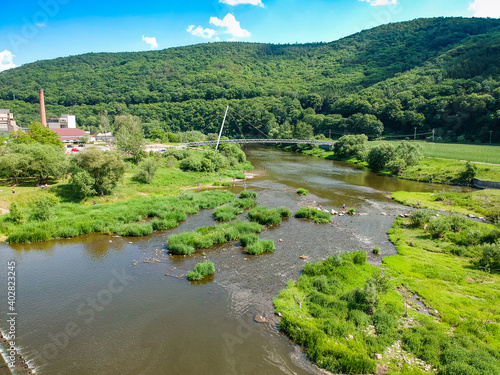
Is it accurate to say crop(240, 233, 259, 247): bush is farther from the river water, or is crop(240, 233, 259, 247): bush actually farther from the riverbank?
the riverbank

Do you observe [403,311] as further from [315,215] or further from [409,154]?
[409,154]

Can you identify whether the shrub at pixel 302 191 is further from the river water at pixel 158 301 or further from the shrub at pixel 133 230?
the shrub at pixel 133 230

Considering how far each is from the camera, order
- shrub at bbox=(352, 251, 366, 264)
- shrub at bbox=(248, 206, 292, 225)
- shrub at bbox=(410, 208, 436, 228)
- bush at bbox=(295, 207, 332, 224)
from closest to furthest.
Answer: shrub at bbox=(352, 251, 366, 264), shrub at bbox=(410, 208, 436, 228), shrub at bbox=(248, 206, 292, 225), bush at bbox=(295, 207, 332, 224)

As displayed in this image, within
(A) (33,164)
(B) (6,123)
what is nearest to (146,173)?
(A) (33,164)

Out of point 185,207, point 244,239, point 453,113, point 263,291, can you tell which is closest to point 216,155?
point 185,207

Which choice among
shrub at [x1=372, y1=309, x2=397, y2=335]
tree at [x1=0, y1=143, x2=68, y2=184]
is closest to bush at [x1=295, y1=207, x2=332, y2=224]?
shrub at [x1=372, y1=309, x2=397, y2=335]

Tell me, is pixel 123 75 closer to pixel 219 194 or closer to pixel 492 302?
pixel 219 194

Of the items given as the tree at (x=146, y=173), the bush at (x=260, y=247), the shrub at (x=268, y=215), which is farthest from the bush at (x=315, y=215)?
the tree at (x=146, y=173)
